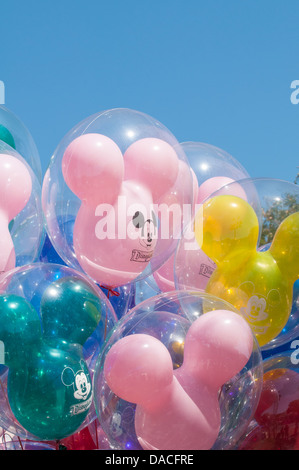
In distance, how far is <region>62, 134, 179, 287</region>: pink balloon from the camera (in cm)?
256

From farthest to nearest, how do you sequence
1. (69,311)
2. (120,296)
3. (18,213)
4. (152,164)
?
(120,296), (18,213), (152,164), (69,311)

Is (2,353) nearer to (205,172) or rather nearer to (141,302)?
(141,302)

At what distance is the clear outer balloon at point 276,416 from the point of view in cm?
222

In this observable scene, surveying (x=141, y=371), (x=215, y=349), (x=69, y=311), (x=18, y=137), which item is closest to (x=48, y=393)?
(x=69, y=311)

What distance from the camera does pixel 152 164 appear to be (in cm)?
270

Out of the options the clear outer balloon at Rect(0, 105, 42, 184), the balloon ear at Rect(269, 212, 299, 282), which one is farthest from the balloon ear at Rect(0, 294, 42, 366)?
→ the clear outer balloon at Rect(0, 105, 42, 184)

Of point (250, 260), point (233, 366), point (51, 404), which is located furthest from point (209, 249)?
point (51, 404)

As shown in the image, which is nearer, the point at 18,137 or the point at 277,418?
the point at 277,418

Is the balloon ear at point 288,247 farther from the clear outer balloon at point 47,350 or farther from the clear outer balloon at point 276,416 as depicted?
the clear outer balloon at point 47,350

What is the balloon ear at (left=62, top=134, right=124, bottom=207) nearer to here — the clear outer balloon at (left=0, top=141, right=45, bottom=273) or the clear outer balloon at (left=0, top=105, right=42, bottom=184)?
the clear outer balloon at (left=0, top=141, right=45, bottom=273)

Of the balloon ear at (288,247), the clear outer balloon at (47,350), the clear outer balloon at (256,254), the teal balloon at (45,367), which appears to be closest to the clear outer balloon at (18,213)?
the clear outer balloon at (47,350)

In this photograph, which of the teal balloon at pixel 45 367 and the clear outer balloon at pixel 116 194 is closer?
the teal balloon at pixel 45 367

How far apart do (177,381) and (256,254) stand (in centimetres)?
84

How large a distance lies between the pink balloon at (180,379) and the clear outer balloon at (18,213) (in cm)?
97
